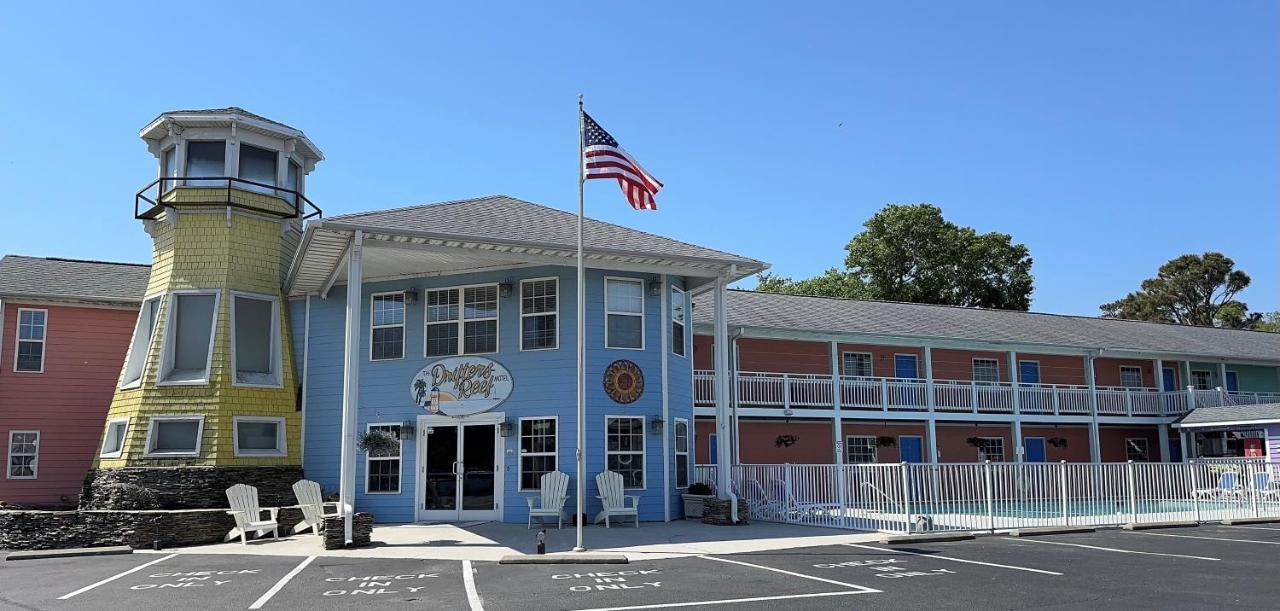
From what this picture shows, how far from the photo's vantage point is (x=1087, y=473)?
54.9 ft

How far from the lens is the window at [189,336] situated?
19.1m

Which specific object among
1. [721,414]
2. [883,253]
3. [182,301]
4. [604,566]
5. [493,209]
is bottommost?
[604,566]

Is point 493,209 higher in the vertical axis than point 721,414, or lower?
higher

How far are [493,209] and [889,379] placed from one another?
11.9m

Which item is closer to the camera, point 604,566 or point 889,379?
point 604,566

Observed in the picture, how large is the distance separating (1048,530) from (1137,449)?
16.4m

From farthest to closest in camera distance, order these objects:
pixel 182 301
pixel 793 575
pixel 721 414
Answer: pixel 182 301
pixel 721 414
pixel 793 575

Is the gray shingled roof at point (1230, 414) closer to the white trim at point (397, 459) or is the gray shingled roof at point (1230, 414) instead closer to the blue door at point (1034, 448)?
the blue door at point (1034, 448)

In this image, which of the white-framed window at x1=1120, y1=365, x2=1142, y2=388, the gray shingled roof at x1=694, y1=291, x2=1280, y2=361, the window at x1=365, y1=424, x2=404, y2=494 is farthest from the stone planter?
the white-framed window at x1=1120, y1=365, x2=1142, y2=388

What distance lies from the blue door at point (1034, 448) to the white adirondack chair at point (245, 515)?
70.1 ft

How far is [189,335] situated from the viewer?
63.6ft

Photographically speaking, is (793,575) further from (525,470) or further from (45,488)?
(45,488)

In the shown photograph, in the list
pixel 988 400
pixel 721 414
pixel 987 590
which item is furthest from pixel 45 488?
pixel 988 400

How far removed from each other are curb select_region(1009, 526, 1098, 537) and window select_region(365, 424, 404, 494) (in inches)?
424
